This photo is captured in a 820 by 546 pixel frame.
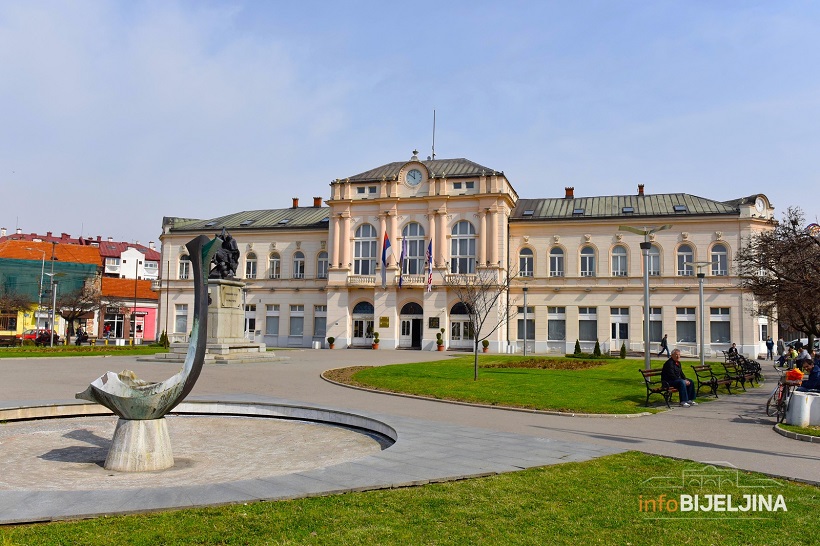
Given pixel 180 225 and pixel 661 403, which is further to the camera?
pixel 180 225

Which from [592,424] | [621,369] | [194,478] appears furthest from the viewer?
[621,369]

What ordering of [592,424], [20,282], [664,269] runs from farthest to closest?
[20,282], [664,269], [592,424]

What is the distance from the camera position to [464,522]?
593 centimetres

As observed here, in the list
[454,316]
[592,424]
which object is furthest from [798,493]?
[454,316]

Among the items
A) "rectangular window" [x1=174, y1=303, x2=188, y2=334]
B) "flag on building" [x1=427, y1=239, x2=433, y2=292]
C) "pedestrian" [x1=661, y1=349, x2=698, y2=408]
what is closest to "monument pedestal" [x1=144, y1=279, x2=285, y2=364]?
"flag on building" [x1=427, y1=239, x2=433, y2=292]

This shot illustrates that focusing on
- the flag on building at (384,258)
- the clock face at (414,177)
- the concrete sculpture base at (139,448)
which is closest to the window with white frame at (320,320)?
the flag on building at (384,258)

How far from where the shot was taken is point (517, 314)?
4988 cm

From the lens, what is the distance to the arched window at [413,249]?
50500 mm

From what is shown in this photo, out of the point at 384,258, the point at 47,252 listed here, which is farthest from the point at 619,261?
the point at 47,252

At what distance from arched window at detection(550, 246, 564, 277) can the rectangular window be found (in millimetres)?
31722

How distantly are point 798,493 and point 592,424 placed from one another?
5.86 meters

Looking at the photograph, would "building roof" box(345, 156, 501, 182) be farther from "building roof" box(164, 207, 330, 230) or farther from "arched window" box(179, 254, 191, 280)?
"arched window" box(179, 254, 191, 280)

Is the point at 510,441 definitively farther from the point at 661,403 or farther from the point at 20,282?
the point at 20,282

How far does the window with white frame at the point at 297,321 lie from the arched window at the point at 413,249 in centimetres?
1012
